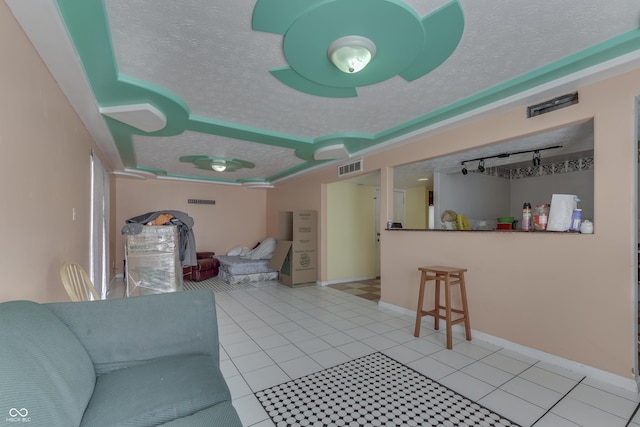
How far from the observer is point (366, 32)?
1.74 metres

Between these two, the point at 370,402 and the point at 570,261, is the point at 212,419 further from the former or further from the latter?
the point at 570,261

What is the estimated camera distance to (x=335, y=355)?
2.61 metres

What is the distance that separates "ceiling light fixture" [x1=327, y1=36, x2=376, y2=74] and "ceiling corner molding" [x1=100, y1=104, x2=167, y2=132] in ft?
6.46

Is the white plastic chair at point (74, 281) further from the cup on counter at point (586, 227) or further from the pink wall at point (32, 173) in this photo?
the cup on counter at point (586, 227)

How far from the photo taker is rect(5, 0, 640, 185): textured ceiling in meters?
1.58

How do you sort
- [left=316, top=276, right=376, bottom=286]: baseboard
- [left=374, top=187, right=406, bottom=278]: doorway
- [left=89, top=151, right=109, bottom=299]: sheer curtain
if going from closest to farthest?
[left=89, top=151, right=109, bottom=299]: sheer curtain → [left=316, top=276, right=376, bottom=286]: baseboard → [left=374, top=187, right=406, bottom=278]: doorway

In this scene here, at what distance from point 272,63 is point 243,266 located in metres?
4.71

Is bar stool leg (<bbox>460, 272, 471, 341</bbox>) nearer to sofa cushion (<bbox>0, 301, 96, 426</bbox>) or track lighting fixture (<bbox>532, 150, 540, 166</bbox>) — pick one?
track lighting fixture (<bbox>532, 150, 540, 166</bbox>)

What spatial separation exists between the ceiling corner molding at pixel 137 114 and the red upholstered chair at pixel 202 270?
376 centimetres

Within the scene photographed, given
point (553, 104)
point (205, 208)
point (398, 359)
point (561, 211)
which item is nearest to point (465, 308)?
point (398, 359)

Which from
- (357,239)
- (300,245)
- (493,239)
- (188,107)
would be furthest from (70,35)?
(357,239)

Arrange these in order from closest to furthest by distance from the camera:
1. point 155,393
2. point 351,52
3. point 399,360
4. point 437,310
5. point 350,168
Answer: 1. point 155,393
2. point 351,52
3. point 399,360
4. point 437,310
5. point 350,168

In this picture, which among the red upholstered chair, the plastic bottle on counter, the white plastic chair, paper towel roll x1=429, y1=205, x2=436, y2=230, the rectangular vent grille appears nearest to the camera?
the white plastic chair

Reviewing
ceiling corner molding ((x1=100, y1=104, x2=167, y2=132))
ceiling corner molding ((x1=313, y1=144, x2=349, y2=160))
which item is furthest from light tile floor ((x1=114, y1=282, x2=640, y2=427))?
ceiling corner molding ((x1=100, y1=104, x2=167, y2=132))
